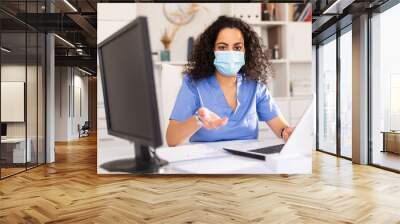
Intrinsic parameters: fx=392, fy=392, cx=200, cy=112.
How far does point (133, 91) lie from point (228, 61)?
2637mm

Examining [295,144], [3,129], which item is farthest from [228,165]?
[3,129]

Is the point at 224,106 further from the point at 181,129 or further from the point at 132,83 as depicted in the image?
the point at 132,83

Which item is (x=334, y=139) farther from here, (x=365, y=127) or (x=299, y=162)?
(x=299, y=162)

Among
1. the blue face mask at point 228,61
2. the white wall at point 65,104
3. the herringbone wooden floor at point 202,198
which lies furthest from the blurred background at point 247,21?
the white wall at point 65,104

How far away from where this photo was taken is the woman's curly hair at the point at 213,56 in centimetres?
436

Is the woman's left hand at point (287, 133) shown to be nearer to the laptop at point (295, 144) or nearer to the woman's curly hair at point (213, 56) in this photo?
the laptop at point (295, 144)

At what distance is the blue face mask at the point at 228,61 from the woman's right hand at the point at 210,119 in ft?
1.53

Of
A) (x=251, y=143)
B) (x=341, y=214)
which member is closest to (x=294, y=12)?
(x=251, y=143)

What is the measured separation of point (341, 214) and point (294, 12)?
2462mm

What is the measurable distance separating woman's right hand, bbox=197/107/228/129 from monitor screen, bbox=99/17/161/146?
7.86 feet

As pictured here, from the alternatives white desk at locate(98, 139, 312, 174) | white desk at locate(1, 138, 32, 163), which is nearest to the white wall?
white desk at locate(1, 138, 32, 163)

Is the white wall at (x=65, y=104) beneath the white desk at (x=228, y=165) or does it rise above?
above

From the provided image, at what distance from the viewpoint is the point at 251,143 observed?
15.0 ft

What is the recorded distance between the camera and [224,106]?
14.5ft
